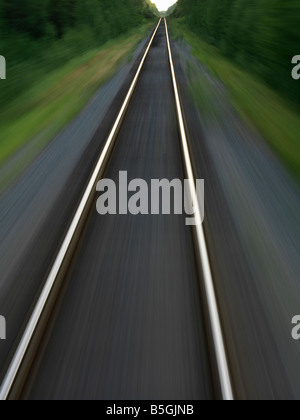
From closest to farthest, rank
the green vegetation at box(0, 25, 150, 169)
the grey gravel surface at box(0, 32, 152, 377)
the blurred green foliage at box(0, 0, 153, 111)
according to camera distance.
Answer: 1. the grey gravel surface at box(0, 32, 152, 377)
2. the green vegetation at box(0, 25, 150, 169)
3. the blurred green foliage at box(0, 0, 153, 111)

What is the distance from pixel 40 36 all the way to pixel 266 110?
40.4 feet

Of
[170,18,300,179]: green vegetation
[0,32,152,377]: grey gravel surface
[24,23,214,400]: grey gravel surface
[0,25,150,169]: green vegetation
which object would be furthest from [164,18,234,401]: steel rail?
[0,25,150,169]: green vegetation

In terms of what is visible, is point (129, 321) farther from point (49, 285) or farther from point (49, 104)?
point (49, 104)

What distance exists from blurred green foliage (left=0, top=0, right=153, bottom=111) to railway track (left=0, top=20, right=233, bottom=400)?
8.27 metres

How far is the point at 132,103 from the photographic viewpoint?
10.6 metres

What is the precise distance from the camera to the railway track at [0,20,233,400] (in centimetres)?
295

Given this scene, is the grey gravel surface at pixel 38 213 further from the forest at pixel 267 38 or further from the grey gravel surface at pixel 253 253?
the forest at pixel 267 38

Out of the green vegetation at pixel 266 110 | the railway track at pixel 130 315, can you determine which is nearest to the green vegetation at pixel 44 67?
the railway track at pixel 130 315

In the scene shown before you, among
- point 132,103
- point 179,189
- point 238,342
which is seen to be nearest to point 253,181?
point 179,189

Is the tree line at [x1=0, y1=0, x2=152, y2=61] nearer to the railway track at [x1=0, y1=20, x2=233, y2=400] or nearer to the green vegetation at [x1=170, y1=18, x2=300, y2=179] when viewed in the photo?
the green vegetation at [x1=170, y1=18, x2=300, y2=179]

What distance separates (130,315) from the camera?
11.6 feet

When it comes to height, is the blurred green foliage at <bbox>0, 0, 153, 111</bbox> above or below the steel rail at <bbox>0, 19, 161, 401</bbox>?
above

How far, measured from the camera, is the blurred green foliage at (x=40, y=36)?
12.7 metres
